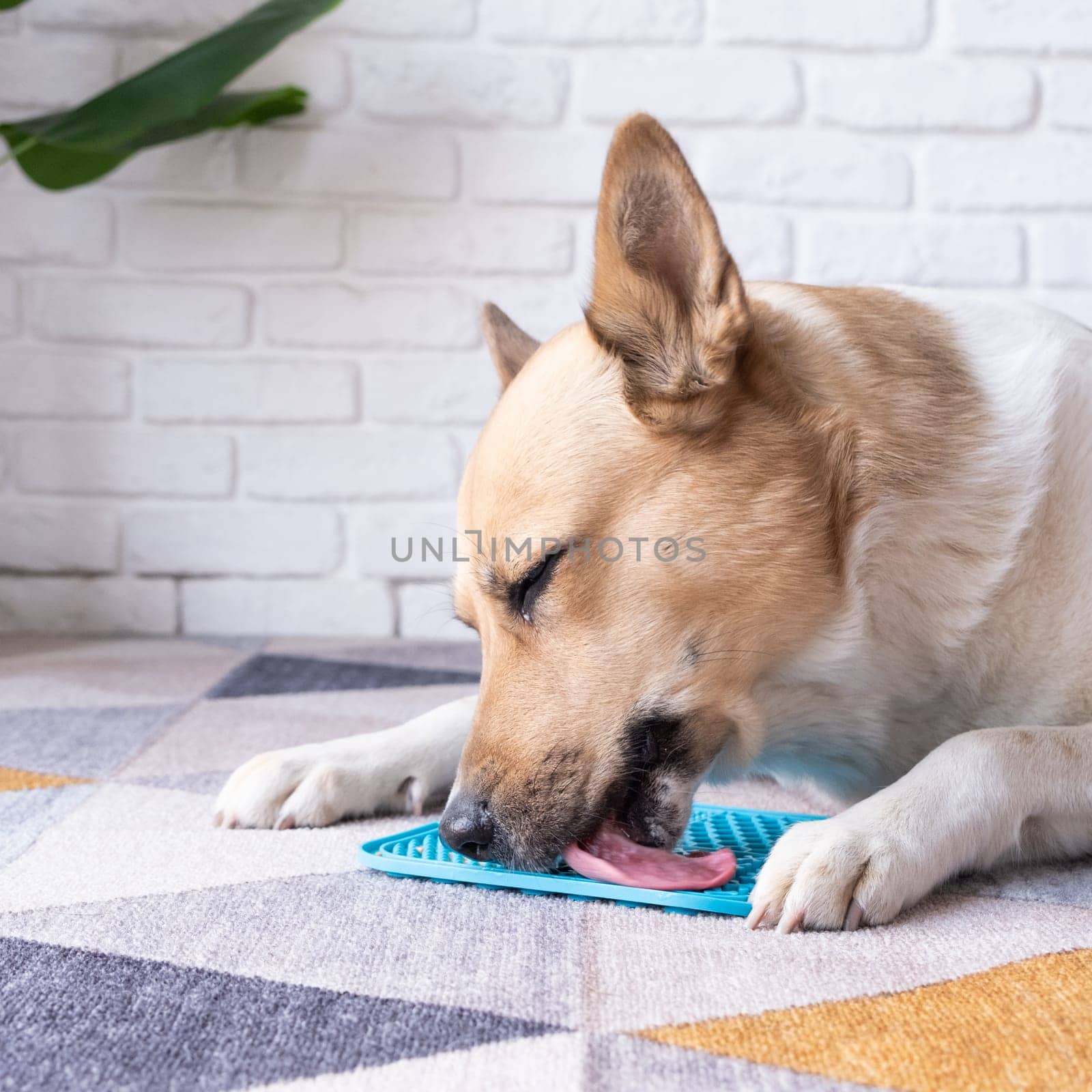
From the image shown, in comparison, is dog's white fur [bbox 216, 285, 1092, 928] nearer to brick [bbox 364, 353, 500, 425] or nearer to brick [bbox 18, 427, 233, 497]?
brick [bbox 364, 353, 500, 425]

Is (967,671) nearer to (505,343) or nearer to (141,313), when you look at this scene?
(505,343)

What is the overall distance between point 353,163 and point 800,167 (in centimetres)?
108

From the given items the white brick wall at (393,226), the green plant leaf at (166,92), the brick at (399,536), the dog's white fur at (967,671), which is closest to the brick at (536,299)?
the white brick wall at (393,226)

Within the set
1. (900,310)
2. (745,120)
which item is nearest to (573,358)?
(900,310)

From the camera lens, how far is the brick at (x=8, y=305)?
2.73 meters

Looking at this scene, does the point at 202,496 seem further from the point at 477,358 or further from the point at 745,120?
the point at 745,120

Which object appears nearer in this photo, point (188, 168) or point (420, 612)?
point (188, 168)

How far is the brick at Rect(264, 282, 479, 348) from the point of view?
107 inches

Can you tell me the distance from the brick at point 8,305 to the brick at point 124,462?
0.25 m

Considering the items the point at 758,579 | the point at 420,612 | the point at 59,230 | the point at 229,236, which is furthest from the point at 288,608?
the point at 758,579

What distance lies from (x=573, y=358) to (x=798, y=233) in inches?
64.0

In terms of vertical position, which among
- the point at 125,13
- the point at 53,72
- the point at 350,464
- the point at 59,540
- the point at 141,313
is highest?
the point at 125,13

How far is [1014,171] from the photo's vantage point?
2.67 metres

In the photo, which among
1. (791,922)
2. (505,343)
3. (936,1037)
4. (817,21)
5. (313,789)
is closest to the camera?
(936,1037)
